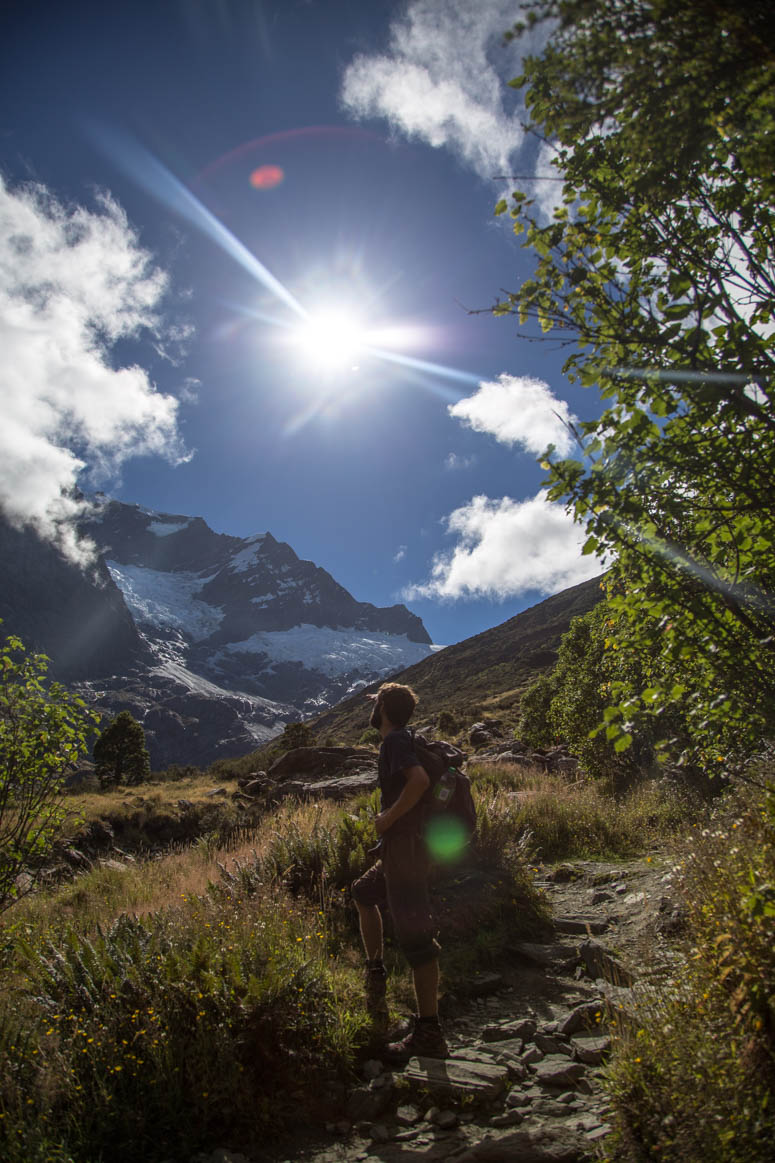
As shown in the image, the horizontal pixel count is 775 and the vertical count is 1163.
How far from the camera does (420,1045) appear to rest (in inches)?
153

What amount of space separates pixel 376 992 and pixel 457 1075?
36.0 inches

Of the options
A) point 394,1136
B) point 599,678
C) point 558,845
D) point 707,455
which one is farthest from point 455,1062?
point 599,678

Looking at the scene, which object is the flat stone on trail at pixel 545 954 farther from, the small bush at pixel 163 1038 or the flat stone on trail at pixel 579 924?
the small bush at pixel 163 1038

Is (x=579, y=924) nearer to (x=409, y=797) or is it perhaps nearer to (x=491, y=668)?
(x=409, y=797)

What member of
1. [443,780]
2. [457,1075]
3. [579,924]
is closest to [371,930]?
[457,1075]

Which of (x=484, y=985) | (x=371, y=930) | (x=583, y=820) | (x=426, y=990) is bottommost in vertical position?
(x=583, y=820)

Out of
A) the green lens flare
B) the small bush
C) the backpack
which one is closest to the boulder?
the green lens flare

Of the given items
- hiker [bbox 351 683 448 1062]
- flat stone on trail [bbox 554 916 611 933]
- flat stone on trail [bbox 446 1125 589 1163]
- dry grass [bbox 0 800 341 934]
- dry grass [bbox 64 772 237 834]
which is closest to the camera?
flat stone on trail [bbox 446 1125 589 1163]

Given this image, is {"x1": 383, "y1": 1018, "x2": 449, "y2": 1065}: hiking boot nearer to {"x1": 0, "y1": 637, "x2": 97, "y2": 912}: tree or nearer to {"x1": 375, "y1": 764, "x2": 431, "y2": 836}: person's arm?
{"x1": 375, "y1": 764, "x2": 431, "y2": 836}: person's arm

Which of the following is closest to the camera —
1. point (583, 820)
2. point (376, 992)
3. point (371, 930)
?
point (376, 992)

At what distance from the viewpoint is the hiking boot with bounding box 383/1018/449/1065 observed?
3826 millimetres

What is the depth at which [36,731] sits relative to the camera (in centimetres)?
628

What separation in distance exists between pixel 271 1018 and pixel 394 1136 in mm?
953

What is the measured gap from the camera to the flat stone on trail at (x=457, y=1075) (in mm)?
3416
